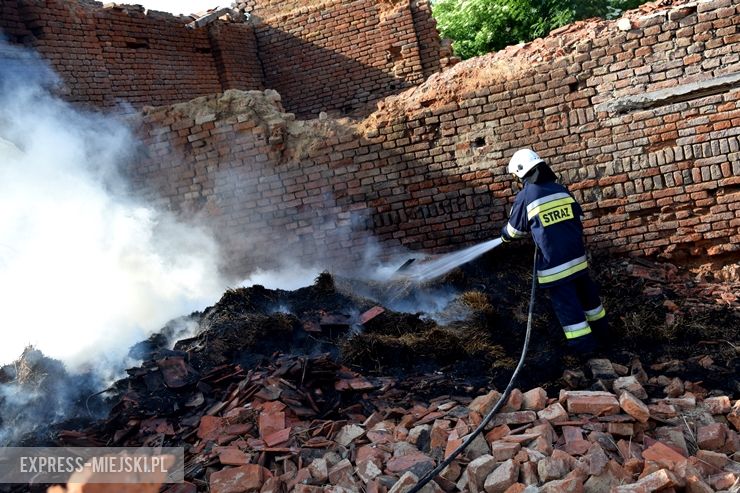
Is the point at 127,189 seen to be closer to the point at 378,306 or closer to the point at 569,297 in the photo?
the point at 378,306

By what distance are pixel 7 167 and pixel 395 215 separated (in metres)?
4.84

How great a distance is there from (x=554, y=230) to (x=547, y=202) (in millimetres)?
264

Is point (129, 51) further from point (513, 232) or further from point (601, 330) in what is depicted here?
point (601, 330)

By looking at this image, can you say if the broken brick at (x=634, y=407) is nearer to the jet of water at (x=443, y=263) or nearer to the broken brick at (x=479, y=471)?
the broken brick at (x=479, y=471)

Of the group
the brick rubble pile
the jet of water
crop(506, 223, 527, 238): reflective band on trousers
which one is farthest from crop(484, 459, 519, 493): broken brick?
the jet of water

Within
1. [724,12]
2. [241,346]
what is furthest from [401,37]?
[241,346]

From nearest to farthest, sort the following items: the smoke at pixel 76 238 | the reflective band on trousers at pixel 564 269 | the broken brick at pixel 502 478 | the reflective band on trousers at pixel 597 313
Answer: the broken brick at pixel 502 478 < the reflective band on trousers at pixel 564 269 < the reflective band on trousers at pixel 597 313 < the smoke at pixel 76 238

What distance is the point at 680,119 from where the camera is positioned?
6.43 metres

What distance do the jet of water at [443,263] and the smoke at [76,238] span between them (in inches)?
92.9

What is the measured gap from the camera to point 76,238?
281 inches

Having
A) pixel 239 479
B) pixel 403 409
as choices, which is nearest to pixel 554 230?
pixel 403 409

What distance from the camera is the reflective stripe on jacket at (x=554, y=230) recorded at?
5383 mm

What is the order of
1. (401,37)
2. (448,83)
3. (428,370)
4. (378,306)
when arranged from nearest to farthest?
(428,370), (378,306), (448,83), (401,37)

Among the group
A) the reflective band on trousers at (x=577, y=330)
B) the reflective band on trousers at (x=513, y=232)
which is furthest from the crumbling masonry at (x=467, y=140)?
the reflective band on trousers at (x=577, y=330)
